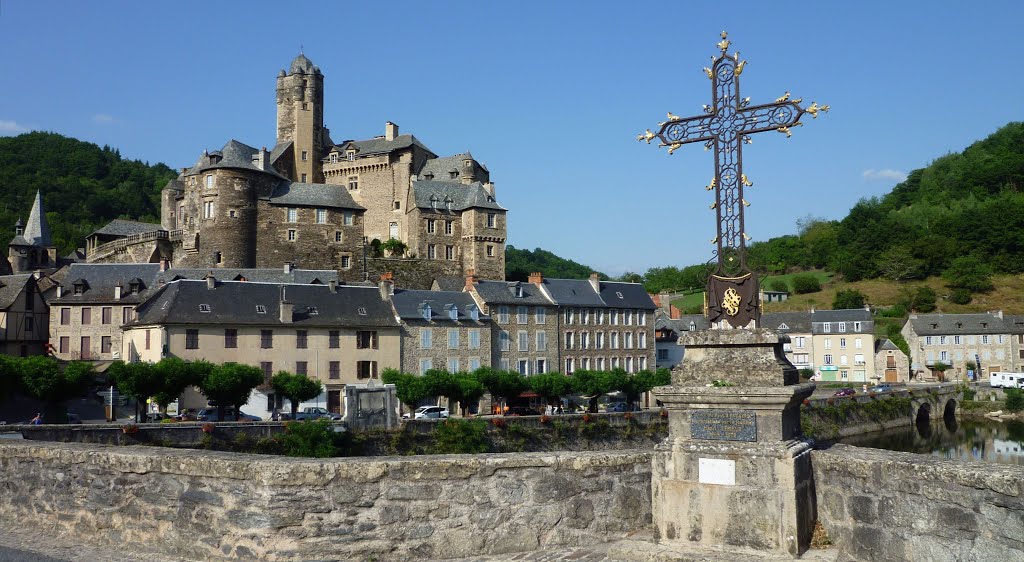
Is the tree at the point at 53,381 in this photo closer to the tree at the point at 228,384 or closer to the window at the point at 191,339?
the tree at the point at 228,384

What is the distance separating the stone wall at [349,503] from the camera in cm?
684

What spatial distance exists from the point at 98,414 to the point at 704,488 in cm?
4179

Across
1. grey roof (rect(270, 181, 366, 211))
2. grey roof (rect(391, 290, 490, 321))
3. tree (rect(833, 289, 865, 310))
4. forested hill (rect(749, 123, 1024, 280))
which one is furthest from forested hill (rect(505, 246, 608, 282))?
grey roof (rect(391, 290, 490, 321))

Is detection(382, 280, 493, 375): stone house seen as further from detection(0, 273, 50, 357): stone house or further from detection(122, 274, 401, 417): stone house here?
detection(0, 273, 50, 357): stone house

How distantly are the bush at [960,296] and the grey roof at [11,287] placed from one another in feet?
323

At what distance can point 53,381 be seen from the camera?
1398 inches

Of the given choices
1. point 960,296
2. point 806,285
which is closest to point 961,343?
point 960,296

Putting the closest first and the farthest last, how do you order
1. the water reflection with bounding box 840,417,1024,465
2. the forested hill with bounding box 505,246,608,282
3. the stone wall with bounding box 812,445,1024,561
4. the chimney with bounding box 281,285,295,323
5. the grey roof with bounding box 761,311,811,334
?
the stone wall with bounding box 812,445,1024,561 → the water reflection with bounding box 840,417,1024,465 → the chimney with bounding box 281,285,295,323 → the grey roof with bounding box 761,311,811,334 → the forested hill with bounding box 505,246,608,282

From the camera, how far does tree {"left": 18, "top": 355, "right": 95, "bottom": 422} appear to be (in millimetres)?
35156

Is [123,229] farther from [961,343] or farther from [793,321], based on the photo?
[961,343]

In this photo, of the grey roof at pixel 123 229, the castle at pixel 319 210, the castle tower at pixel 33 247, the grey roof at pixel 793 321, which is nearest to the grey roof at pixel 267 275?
the castle at pixel 319 210

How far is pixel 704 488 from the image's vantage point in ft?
23.5

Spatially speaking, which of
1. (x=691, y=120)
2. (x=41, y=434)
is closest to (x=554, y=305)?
(x=41, y=434)

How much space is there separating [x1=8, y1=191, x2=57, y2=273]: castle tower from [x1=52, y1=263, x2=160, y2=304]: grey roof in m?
24.6
